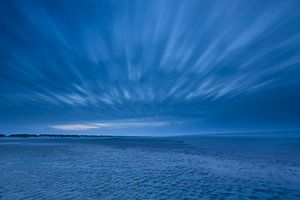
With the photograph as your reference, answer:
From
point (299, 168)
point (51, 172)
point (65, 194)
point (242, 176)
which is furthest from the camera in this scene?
point (299, 168)

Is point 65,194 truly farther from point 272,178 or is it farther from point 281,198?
point 272,178

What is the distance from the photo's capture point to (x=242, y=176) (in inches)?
715

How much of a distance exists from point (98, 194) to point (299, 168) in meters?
23.3

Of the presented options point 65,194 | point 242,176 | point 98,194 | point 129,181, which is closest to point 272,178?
point 242,176

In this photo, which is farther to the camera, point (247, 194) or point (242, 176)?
point (242, 176)

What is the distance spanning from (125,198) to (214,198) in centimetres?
604

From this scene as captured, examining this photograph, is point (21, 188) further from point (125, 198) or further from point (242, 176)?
point (242, 176)

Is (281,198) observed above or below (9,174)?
below

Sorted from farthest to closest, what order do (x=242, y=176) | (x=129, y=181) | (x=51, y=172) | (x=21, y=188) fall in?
1. (x=51, y=172)
2. (x=242, y=176)
3. (x=129, y=181)
4. (x=21, y=188)

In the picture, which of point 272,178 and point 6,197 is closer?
point 6,197

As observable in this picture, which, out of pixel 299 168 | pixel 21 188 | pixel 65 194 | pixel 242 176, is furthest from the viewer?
pixel 299 168

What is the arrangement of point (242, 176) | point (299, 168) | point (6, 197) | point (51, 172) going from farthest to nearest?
point (299, 168) → point (51, 172) → point (242, 176) → point (6, 197)

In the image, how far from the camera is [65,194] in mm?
12664

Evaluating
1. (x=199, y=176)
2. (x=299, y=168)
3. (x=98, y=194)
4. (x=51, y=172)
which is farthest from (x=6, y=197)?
(x=299, y=168)
